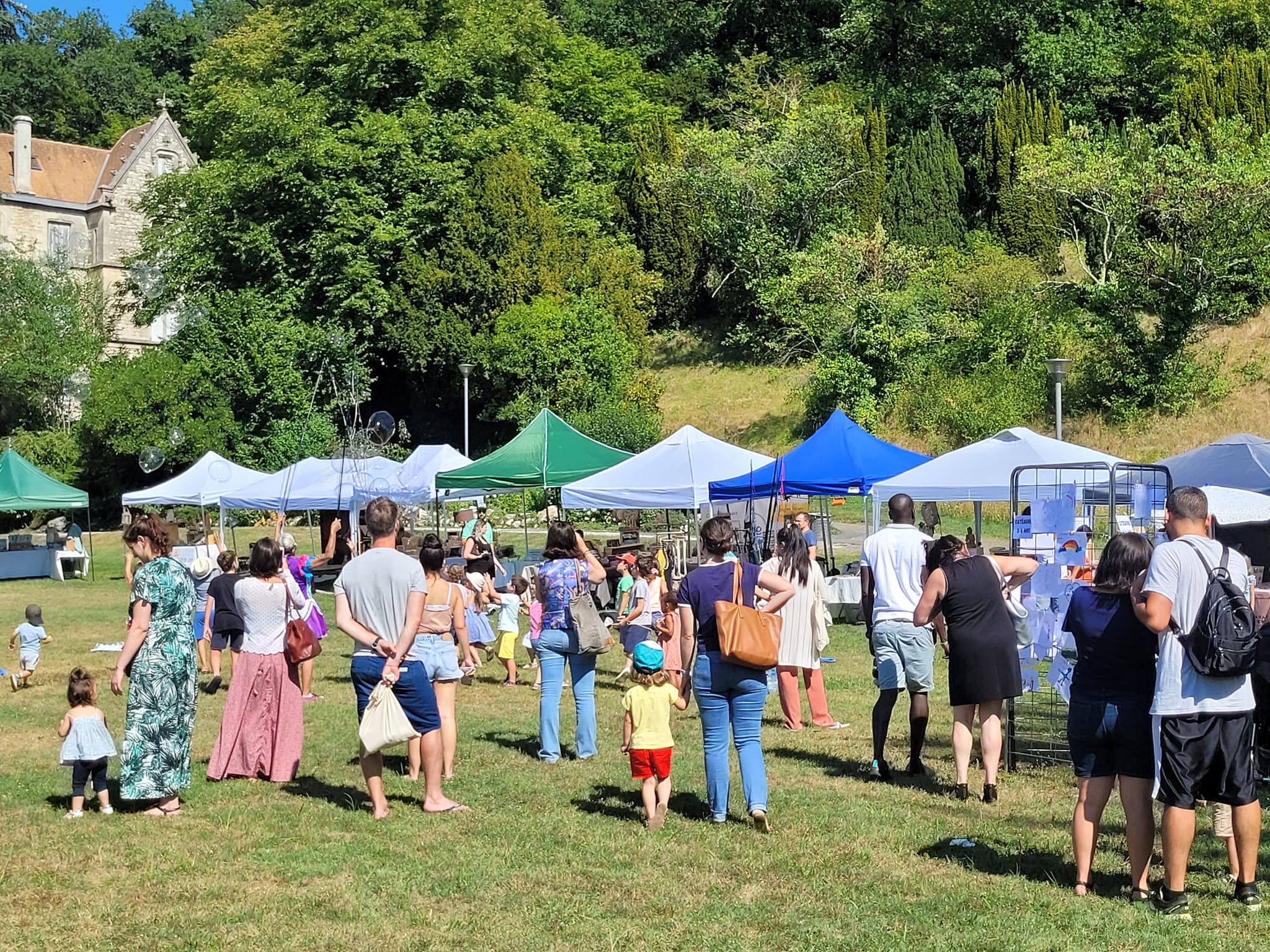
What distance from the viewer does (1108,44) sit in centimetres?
4603

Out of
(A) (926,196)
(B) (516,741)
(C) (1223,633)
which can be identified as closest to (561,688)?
(B) (516,741)

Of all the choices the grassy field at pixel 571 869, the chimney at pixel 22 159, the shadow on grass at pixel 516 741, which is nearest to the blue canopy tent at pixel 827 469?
the shadow on grass at pixel 516 741

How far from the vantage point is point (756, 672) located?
7.08 meters

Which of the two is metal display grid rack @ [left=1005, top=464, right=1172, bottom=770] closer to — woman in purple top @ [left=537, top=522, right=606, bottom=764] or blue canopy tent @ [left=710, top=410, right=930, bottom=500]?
woman in purple top @ [left=537, top=522, right=606, bottom=764]

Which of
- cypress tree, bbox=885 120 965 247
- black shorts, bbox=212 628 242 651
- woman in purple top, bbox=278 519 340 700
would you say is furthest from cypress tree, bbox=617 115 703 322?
black shorts, bbox=212 628 242 651

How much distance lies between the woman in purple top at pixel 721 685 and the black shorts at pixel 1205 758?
2.24 m

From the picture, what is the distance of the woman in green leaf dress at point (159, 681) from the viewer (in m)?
7.44

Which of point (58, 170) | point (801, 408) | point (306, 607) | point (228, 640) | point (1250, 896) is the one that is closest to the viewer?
point (1250, 896)

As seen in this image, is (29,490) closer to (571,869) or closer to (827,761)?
(827,761)

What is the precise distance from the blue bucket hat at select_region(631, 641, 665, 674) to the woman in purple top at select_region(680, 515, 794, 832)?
0.14 m

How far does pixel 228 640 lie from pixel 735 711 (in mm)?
5217

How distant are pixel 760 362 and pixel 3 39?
44.6m

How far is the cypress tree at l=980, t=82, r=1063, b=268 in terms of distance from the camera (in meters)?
40.5

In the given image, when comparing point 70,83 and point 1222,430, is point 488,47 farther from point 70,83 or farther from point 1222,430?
point 70,83
